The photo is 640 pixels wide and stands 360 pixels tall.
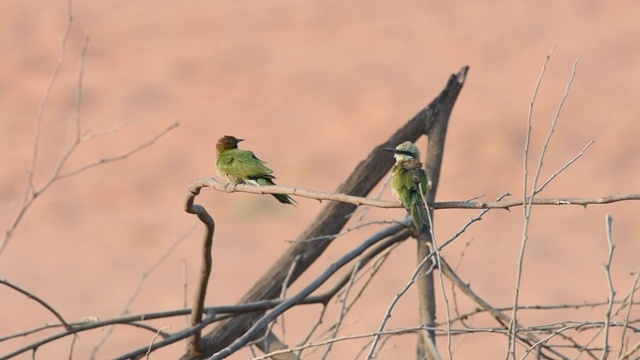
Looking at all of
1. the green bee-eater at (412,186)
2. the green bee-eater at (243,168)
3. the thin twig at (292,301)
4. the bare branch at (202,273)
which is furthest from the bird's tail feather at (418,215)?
the bare branch at (202,273)

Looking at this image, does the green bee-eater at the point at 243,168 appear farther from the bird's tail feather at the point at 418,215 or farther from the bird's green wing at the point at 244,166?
the bird's tail feather at the point at 418,215

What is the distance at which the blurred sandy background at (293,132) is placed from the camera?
16609 mm

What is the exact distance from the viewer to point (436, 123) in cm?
483

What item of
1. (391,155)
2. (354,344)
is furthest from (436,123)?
(354,344)

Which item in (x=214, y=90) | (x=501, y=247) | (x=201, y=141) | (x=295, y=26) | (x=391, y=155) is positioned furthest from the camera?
(x=295, y=26)

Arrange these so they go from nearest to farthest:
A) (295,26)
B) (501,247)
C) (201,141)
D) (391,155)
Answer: (391,155) < (501,247) < (201,141) < (295,26)

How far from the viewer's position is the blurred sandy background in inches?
654

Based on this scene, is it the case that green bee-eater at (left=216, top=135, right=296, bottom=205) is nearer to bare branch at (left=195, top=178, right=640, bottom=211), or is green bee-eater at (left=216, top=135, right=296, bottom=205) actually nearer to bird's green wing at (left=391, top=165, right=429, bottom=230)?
bird's green wing at (left=391, top=165, right=429, bottom=230)

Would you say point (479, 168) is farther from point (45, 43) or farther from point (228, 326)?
point (228, 326)

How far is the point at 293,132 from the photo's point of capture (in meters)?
21.0

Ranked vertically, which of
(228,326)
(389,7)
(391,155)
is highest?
(389,7)

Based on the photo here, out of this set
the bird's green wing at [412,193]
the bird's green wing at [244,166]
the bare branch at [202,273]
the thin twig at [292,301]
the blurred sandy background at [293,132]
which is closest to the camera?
the thin twig at [292,301]

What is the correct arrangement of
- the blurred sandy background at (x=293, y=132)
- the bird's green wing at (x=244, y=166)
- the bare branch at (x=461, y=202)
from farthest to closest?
the blurred sandy background at (x=293, y=132)
the bird's green wing at (x=244, y=166)
the bare branch at (x=461, y=202)

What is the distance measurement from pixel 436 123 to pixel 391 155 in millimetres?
234
